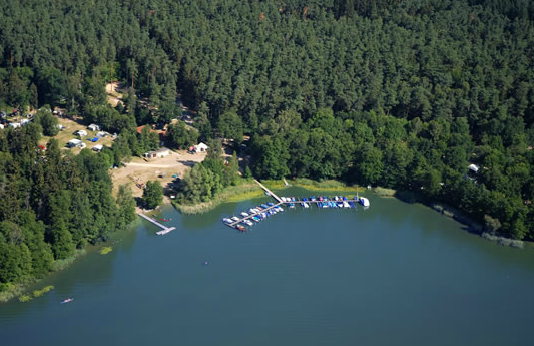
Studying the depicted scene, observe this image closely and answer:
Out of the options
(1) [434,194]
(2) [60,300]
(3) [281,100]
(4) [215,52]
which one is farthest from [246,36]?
(2) [60,300]

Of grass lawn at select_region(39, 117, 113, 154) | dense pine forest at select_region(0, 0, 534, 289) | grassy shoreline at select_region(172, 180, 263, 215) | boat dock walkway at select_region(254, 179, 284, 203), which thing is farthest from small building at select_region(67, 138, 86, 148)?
boat dock walkway at select_region(254, 179, 284, 203)

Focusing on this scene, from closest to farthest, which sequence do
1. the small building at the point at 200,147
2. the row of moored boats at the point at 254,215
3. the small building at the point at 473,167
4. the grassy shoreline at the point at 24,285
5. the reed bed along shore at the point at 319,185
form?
1. the grassy shoreline at the point at 24,285
2. the row of moored boats at the point at 254,215
3. the reed bed along shore at the point at 319,185
4. the small building at the point at 473,167
5. the small building at the point at 200,147

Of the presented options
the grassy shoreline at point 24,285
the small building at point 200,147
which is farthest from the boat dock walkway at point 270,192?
the grassy shoreline at point 24,285

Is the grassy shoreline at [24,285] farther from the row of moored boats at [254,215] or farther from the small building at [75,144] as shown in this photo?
the small building at [75,144]

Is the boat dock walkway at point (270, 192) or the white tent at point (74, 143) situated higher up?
the white tent at point (74, 143)

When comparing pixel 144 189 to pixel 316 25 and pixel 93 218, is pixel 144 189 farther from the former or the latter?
pixel 316 25

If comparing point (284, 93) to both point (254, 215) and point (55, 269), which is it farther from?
point (55, 269)
